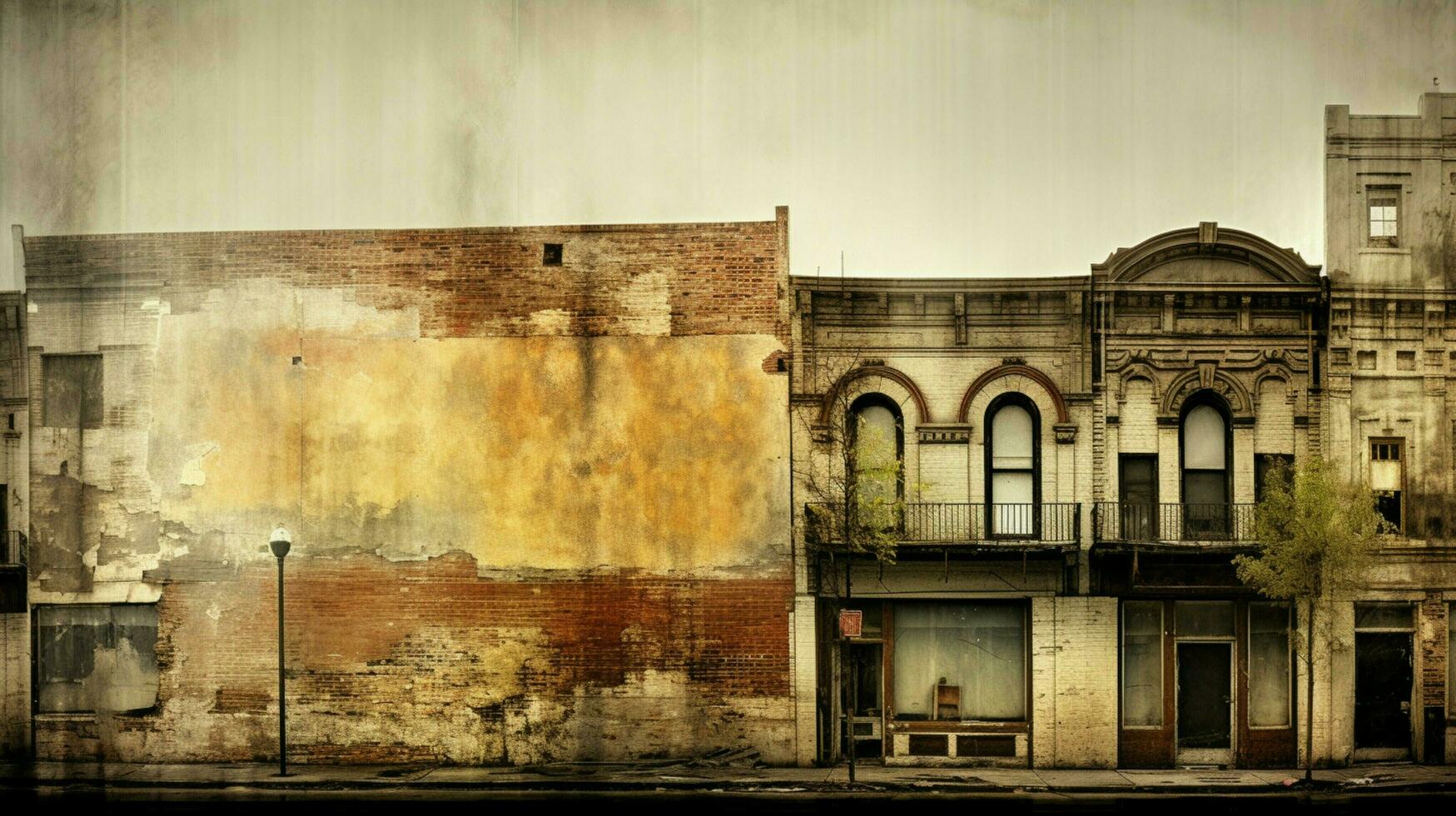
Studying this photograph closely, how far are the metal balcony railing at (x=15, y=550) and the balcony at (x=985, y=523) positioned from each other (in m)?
13.3

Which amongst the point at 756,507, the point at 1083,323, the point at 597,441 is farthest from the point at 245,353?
the point at 1083,323

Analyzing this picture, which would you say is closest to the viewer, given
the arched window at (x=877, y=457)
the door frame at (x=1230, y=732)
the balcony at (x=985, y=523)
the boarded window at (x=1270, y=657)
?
the arched window at (x=877, y=457)

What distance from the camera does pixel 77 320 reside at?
1961 centimetres

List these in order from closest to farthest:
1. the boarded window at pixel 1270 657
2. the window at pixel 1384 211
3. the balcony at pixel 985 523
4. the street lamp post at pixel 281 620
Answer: the street lamp post at pixel 281 620 < the balcony at pixel 985 523 < the boarded window at pixel 1270 657 < the window at pixel 1384 211

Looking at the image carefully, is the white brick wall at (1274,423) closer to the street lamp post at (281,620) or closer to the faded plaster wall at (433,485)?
the faded plaster wall at (433,485)

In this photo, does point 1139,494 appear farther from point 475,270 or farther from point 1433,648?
point 475,270

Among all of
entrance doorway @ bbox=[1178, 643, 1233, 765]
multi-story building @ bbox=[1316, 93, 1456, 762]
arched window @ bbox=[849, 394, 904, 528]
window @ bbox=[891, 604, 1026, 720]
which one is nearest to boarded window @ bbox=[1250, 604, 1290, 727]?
entrance doorway @ bbox=[1178, 643, 1233, 765]

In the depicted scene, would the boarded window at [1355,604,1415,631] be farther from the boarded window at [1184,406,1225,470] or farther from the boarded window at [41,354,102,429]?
the boarded window at [41,354,102,429]

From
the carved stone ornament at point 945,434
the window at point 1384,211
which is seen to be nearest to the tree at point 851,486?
the carved stone ornament at point 945,434

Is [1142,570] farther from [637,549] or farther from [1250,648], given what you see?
[637,549]

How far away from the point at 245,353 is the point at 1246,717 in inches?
715

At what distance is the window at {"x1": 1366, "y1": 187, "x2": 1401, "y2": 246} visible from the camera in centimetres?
2000

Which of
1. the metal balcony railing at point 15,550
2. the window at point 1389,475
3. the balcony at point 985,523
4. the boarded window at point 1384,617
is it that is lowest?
the boarded window at point 1384,617

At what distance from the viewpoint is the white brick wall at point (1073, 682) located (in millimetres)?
19234
